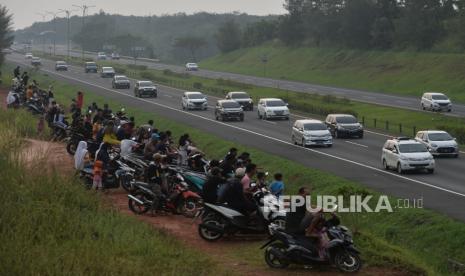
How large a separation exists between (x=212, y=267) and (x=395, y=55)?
289 ft

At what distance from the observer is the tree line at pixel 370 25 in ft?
318

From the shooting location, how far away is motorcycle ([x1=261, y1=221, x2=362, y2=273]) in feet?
49.7

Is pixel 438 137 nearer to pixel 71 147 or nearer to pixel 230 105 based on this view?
pixel 71 147

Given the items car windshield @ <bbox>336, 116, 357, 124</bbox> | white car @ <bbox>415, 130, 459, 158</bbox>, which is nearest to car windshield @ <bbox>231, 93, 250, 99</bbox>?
car windshield @ <bbox>336, 116, 357, 124</bbox>

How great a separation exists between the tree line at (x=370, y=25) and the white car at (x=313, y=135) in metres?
50.7

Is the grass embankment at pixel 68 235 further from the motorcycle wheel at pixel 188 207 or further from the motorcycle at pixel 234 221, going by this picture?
the motorcycle wheel at pixel 188 207

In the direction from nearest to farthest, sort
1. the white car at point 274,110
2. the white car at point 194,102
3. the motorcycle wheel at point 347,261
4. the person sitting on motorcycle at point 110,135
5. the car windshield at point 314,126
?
the motorcycle wheel at point 347,261 < the person sitting on motorcycle at point 110,135 < the car windshield at point 314,126 < the white car at point 274,110 < the white car at point 194,102

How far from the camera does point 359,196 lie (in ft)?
79.2

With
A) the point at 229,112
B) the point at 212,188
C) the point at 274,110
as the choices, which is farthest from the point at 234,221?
the point at 274,110

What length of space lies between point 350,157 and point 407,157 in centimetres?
550

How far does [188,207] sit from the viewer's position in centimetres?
2025

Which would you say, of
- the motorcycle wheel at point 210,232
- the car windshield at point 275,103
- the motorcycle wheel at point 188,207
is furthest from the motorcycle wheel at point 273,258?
the car windshield at point 275,103

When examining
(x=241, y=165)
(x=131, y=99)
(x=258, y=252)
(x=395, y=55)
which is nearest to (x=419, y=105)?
(x=131, y=99)

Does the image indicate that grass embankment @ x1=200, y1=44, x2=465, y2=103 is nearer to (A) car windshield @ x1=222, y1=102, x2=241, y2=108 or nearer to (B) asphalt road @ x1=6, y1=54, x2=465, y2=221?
(A) car windshield @ x1=222, y1=102, x2=241, y2=108
